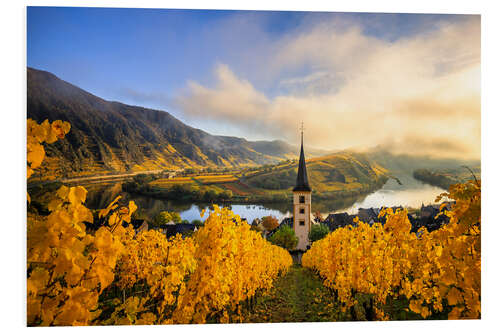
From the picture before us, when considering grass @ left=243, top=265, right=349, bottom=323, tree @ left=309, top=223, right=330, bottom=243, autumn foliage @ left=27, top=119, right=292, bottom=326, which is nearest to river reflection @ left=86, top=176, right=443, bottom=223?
tree @ left=309, top=223, right=330, bottom=243

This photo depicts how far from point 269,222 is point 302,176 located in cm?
71

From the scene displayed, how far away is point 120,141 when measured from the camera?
350 centimetres

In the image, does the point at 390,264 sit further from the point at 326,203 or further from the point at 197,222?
the point at 197,222

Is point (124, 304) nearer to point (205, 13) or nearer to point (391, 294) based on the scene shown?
point (391, 294)

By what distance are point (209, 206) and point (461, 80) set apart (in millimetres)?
3327

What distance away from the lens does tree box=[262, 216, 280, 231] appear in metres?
3.53

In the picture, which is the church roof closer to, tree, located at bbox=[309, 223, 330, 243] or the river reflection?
the river reflection

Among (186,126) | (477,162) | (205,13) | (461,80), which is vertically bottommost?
(477,162)

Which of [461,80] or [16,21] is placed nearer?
[16,21]

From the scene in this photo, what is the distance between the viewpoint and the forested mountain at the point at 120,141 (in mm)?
3162

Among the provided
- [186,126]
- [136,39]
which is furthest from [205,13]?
[186,126]
